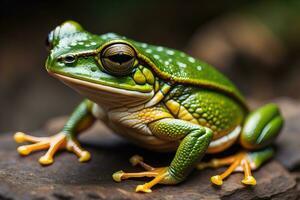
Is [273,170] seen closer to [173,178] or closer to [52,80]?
[173,178]

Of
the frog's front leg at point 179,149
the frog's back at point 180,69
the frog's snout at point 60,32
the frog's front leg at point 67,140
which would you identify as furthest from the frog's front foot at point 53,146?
the frog's back at point 180,69

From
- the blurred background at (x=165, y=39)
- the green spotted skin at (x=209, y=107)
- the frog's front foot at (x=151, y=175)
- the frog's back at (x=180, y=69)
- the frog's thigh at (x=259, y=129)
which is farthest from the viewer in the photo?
the blurred background at (x=165, y=39)

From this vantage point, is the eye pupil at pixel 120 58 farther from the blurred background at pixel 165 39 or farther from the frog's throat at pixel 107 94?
the blurred background at pixel 165 39

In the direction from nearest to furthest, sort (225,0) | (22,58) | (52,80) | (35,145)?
(35,145) < (52,80) < (22,58) < (225,0)

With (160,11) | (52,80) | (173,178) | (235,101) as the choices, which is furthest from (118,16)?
(173,178)

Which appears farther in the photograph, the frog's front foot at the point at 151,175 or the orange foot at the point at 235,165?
the orange foot at the point at 235,165

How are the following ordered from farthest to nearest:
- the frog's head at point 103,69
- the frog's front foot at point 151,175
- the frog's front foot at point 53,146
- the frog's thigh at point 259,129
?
the frog's thigh at point 259,129 → the frog's front foot at point 53,146 → the frog's front foot at point 151,175 → the frog's head at point 103,69

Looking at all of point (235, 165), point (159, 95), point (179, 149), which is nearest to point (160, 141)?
point (179, 149)
